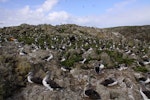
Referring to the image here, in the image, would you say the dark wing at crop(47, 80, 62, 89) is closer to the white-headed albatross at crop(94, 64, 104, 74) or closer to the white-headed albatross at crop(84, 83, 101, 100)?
the white-headed albatross at crop(84, 83, 101, 100)

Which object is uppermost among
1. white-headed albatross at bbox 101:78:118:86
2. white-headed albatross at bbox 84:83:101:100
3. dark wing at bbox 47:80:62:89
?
dark wing at bbox 47:80:62:89

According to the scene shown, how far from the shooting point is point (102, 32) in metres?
52.8

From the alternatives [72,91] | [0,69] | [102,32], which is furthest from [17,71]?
[102,32]

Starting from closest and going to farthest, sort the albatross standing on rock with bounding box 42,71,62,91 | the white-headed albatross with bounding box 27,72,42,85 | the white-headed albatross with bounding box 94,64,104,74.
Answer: the albatross standing on rock with bounding box 42,71,62,91, the white-headed albatross with bounding box 27,72,42,85, the white-headed albatross with bounding box 94,64,104,74

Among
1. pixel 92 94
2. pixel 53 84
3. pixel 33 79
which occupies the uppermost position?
pixel 33 79

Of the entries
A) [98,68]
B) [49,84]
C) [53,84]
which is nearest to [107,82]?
[98,68]

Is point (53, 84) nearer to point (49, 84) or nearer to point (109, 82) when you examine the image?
point (49, 84)

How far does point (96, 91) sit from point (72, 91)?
1.31 meters

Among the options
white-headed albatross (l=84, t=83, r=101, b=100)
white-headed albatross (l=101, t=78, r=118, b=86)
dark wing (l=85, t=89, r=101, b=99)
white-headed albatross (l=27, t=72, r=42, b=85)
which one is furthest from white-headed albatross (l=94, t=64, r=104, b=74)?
white-headed albatross (l=27, t=72, r=42, b=85)

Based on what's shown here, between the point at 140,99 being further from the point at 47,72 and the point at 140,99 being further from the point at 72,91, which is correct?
the point at 47,72

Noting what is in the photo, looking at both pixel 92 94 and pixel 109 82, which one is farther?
pixel 109 82

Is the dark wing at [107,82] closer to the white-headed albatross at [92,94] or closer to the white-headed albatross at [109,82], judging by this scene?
the white-headed albatross at [109,82]

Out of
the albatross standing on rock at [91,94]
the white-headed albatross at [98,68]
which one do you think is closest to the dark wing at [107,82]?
the albatross standing on rock at [91,94]

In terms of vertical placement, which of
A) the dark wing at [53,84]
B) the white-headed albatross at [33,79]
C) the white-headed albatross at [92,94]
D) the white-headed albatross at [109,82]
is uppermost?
the white-headed albatross at [33,79]
